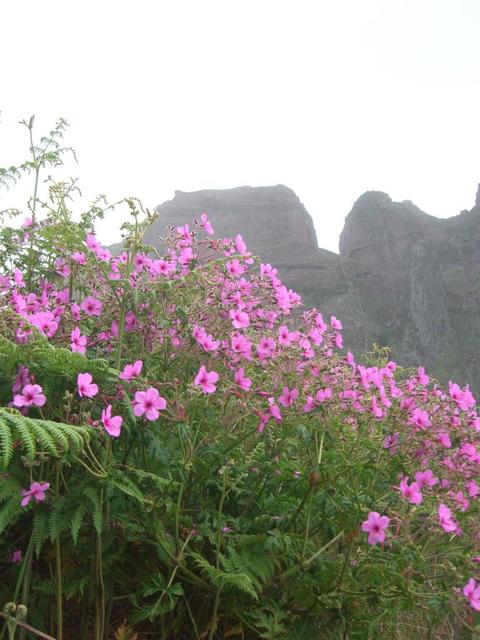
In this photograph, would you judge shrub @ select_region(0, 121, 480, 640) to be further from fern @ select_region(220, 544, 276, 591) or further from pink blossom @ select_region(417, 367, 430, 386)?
pink blossom @ select_region(417, 367, 430, 386)

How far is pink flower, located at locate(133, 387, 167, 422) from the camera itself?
233cm

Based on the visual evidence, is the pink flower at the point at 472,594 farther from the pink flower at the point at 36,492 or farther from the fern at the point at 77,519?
the pink flower at the point at 36,492

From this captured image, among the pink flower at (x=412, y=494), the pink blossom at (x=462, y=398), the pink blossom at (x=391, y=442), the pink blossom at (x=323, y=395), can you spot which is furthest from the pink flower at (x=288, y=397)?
the pink blossom at (x=462, y=398)

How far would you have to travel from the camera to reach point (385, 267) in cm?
9619

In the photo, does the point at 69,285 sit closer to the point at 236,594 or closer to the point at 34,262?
the point at 34,262

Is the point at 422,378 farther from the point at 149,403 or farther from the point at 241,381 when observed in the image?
the point at 149,403

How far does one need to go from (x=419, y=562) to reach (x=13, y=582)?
1.73 metres

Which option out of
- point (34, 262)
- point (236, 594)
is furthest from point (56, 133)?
point (236, 594)

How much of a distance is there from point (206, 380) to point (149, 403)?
31 centimetres

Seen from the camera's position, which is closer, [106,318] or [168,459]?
[168,459]

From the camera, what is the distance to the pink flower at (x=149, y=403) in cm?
233

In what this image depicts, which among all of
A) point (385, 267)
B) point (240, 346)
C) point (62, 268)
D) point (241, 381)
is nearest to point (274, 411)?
point (241, 381)

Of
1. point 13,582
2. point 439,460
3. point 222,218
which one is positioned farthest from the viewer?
point 222,218

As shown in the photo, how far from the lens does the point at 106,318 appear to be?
2973mm
